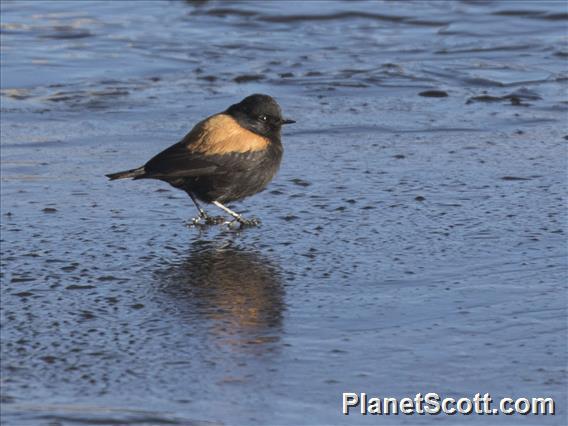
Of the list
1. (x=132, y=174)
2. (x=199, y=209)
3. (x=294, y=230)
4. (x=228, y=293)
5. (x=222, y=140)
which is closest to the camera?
(x=228, y=293)

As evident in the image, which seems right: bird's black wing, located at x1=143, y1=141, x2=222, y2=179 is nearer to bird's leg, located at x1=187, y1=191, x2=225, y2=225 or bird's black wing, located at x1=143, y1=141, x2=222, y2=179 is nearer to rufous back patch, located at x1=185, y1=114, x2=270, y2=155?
rufous back patch, located at x1=185, y1=114, x2=270, y2=155

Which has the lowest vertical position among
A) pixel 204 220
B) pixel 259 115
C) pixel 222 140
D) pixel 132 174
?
pixel 204 220

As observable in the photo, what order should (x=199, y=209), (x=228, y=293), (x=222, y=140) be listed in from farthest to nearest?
(x=199, y=209), (x=222, y=140), (x=228, y=293)

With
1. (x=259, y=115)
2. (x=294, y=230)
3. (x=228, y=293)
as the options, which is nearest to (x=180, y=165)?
(x=259, y=115)

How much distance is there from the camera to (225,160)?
6.90m

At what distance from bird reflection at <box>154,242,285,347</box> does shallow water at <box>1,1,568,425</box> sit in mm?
17

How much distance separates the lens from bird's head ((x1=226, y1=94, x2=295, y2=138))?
704 centimetres

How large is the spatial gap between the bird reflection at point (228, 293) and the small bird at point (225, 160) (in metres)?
0.43

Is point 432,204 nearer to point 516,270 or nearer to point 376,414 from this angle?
point 516,270

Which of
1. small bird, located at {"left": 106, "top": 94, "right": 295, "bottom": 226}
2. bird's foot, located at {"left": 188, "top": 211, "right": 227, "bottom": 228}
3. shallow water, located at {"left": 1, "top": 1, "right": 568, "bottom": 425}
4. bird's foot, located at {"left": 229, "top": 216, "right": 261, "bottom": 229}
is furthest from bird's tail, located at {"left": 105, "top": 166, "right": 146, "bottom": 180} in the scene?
bird's foot, located at {"left": 229, "top": 216, "right": 261, "bottom": 229}

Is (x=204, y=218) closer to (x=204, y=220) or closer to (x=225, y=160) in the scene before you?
(x=204, y=220)

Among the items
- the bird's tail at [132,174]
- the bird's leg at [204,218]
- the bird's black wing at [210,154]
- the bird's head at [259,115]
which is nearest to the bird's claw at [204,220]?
the bird's leg at [204,218]

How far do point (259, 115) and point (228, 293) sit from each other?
1.64 meters

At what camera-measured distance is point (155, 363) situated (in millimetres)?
4789
